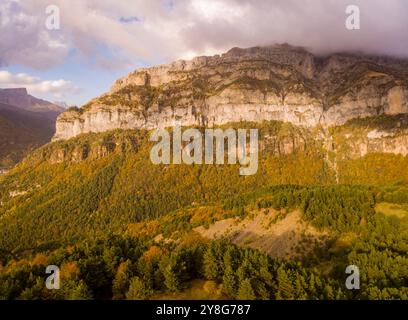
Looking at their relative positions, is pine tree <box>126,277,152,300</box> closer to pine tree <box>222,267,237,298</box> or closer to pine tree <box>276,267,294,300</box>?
pine tree <box>222,267,237,298</box>

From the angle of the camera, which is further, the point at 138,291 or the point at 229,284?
the point at 229,284

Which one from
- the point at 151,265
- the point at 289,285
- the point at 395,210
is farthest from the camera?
the point at 395,210

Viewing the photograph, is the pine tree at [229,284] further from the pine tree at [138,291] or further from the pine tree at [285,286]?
the pine tree at [138,291]

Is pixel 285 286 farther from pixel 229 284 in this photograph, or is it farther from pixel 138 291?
pixel 138 291

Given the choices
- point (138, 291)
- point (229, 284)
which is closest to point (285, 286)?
point (229, 284)

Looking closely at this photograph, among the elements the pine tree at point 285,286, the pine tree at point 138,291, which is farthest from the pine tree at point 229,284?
the pine tree at point 138,291

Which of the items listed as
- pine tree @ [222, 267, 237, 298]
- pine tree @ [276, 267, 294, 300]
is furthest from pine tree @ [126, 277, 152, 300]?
pine tree @ [276, 267, 294, 300]
